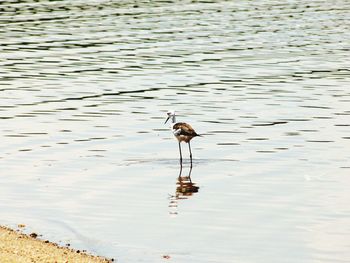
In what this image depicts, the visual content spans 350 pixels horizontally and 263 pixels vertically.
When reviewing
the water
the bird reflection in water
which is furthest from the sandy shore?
the bird reflection in water

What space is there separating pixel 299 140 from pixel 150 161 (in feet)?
18.1

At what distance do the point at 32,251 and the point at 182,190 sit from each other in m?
8.37

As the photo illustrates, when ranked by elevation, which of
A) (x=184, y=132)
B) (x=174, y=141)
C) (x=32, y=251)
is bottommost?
(x=174, y=141)

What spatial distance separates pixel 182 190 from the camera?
2694 centimetres

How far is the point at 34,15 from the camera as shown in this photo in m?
71.9

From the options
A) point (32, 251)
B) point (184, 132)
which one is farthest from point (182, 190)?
point (32, 251)

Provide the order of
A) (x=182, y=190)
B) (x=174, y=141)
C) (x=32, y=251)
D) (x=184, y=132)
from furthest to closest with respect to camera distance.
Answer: (x=174, y=141), (x=184, y=132), (x=182, y=190), (x=32, y=251)

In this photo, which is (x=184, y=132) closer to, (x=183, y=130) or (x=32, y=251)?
(x=183, y=130)

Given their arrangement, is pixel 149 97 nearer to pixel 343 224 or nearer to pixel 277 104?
pixel 277 104

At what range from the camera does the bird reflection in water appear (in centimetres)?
2526

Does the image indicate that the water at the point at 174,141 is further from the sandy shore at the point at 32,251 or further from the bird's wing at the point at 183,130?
the sandy shore at the point at 32,251

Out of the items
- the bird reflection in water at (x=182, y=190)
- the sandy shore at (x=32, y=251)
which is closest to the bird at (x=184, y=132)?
the bird reflection in water at (x=182, y=190)

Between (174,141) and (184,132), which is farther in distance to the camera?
(174,141)

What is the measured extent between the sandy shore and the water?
974 millimetres
